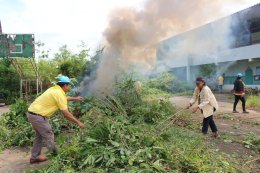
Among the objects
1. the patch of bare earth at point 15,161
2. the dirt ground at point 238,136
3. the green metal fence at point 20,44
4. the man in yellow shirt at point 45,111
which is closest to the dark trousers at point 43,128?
the man in yellow shirt at point 45,111

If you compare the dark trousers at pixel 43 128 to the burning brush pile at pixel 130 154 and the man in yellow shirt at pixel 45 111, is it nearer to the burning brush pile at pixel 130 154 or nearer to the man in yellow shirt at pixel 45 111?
the man in yellow shirt at pixel 45 111

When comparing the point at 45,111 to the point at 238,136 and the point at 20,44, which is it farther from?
the point at 20,44

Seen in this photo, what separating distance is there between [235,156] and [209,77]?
2105cm

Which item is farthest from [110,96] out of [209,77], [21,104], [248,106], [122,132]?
[209,77]

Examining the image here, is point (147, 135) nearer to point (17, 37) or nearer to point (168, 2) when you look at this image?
point (168, 2)

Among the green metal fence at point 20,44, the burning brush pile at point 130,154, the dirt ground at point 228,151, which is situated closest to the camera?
the burning brush pile at point 130,154

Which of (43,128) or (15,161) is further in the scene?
(15,161)

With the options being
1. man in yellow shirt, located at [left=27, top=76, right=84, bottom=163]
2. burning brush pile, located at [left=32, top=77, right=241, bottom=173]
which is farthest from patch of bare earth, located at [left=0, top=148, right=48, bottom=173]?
burning brush pile, located at [left=32, top=77, right=241, bottom=173]

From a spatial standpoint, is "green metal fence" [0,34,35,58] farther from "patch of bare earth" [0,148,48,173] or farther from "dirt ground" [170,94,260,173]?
"patch of bare earth" [0,148,48,173]

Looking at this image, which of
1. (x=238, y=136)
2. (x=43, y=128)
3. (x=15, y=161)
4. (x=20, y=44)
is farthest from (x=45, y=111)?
(x=20, y=44)

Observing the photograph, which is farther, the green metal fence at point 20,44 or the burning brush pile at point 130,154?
the green metal fence at point 20,44

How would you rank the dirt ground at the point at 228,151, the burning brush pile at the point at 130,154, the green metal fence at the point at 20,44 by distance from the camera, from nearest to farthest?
the burning brush pile at the point at 130,154
the dirt ground at the point at 228,151
the green metal fence at the point at 20,44

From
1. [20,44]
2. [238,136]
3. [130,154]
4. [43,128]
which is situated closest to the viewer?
[130,154]

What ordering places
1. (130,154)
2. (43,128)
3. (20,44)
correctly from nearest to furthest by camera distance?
(130,154)
(43,128)
(20,44)
